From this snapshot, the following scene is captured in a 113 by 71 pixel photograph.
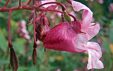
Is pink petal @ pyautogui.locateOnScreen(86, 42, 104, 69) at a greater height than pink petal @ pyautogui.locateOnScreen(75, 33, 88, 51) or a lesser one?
lesser

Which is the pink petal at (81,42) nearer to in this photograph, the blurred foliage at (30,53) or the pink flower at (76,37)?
the pink flower at (76,37)

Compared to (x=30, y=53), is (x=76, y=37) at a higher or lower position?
higher

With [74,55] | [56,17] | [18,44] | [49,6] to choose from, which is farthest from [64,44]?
[74,55]

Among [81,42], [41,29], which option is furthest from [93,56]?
[41,29]

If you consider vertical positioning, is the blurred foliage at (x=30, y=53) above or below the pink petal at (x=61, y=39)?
below

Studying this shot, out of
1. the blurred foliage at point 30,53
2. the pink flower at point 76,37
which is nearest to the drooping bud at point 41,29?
the pink flower at point 76,37

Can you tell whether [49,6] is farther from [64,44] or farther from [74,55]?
[74,55]

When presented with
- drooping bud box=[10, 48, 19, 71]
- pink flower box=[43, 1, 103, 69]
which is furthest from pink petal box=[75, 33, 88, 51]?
drooping bud box=[10, 48, 19, 71]

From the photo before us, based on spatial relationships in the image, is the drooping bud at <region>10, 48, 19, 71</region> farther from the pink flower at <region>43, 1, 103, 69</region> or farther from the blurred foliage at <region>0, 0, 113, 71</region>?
the blurred foliage at <region>0, 0, 113, 71</region>

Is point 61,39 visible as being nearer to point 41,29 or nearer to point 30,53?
point 41,29
